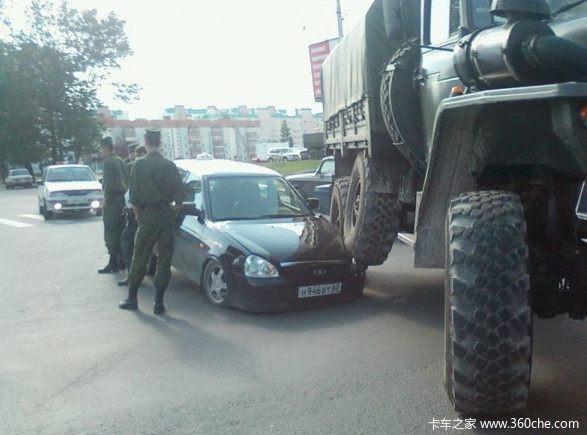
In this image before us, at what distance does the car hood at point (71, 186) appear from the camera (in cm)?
1784

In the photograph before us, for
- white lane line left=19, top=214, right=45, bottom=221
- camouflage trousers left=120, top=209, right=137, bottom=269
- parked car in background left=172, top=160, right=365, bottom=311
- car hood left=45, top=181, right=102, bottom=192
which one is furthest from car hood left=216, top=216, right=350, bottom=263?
white lane line left=19, top=214, right=45, bottom=221

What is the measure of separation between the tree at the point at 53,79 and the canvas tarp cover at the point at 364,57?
46.5m

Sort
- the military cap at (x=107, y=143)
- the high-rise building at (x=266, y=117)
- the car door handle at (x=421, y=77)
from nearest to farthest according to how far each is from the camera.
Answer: the car door handle at (x=421, y=77) < the military cap at (x=107, y=143) < the high-rise building at (x=266, y=117)

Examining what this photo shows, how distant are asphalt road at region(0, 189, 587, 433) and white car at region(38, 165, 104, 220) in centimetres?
1059

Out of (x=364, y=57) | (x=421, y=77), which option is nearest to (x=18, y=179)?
(x=364, y=57)

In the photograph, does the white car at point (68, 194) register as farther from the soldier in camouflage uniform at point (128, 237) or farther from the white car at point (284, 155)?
the white car at point (284, 155)

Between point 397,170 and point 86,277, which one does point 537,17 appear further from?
point 86,277

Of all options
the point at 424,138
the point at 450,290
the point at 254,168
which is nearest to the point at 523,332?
the point at 450,290

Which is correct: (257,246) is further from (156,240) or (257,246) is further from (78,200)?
(78,200)

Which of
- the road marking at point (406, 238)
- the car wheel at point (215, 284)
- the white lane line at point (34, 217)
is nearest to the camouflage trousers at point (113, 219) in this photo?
the car wheel at point (215, 284)

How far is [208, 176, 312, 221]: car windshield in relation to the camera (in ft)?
23.7

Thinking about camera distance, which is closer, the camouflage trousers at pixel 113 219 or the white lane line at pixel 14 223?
the camouflage trousers at pixel 113 219

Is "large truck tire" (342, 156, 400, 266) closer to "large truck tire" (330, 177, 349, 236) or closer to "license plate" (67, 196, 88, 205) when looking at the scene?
"large truck tire" (330, 177, 349, 236)

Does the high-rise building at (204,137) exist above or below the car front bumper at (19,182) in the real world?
above
